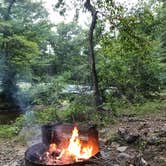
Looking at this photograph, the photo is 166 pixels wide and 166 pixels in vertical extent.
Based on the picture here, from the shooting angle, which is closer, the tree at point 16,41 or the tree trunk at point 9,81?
the tree at point 16,41

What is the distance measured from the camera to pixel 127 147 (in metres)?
6.21

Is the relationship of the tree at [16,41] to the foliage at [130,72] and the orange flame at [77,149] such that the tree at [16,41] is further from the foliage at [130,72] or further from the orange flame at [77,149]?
the orange flame at [77,149]

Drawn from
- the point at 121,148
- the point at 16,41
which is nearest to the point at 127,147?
the point at 121,148

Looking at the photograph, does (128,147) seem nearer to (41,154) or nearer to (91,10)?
(41,154)

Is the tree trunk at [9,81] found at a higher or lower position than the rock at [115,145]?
higher

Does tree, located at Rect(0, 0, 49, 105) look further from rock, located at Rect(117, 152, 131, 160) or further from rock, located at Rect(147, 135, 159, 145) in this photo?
rock, located at Rect(117, 152, 131, 160)

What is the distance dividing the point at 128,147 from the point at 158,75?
7.64 meters

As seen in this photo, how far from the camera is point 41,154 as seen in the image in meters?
5.39

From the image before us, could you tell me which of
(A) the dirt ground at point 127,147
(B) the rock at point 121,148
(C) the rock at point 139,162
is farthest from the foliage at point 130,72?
(C) the rock at point 139,162

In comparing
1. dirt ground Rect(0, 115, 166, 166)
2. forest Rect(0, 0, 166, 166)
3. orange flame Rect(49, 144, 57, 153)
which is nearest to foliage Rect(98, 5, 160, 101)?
forest Rect(0, 0, 166, 166)

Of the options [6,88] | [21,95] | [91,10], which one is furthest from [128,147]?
[6,88]

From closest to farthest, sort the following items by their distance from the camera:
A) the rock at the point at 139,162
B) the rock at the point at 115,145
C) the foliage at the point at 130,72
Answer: the rock at the point at 139,162 < the rock at the point at 115,145 < the foliage at the point at 130,72

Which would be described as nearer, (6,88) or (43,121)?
(43,121)

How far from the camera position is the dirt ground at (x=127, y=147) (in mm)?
5258
